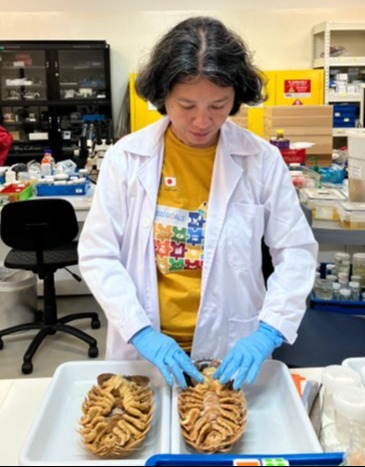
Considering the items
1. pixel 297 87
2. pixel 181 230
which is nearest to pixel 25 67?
pixel 297 87

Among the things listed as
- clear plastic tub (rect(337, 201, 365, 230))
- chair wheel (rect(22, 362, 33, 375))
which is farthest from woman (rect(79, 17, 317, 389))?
chair wheel (rect(22, 362, 33, 375))

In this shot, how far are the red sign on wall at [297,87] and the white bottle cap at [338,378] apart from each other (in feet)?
14.4

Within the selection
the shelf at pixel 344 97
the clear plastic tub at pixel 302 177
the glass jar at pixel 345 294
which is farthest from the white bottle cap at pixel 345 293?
the shelf at pixel 344 97

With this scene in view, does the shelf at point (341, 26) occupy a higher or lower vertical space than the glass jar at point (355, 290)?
higher

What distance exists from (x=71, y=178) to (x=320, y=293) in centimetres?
183

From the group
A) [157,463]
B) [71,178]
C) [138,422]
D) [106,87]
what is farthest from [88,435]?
[106,87]

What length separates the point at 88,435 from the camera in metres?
0.83

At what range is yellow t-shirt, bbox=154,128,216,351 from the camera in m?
1.15

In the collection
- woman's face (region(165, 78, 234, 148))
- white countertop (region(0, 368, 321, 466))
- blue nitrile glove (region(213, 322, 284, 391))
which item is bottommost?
white countertop (region(0, 368, 321, 466))

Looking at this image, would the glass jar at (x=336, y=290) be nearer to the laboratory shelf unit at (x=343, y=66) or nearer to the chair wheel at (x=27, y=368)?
the chair wheel at (x=27, y=368)

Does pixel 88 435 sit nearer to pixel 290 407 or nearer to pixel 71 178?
pixel 290 407

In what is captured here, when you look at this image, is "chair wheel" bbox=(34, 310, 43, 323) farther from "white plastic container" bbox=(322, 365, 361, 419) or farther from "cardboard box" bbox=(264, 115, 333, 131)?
"white plastic container" bbox=(322, 365, 361, 419)

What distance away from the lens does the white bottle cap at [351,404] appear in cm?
79

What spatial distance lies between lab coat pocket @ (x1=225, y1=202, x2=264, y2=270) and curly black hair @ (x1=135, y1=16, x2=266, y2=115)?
25cm
